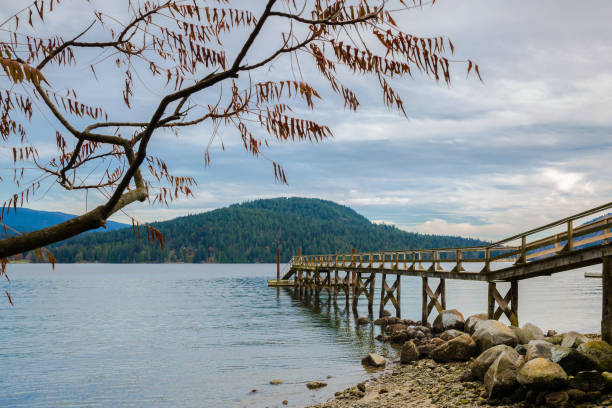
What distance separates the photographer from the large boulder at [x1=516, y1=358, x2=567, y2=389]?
10.2 m

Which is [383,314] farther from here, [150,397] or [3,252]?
[3,252]

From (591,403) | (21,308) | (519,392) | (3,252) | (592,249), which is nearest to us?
(3,252)

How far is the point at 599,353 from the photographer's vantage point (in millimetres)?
10734

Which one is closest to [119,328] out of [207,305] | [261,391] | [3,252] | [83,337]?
[83,337]

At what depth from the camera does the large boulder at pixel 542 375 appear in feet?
33.4

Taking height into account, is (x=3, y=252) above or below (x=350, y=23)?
below

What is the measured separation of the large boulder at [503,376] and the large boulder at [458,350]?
14.9ft

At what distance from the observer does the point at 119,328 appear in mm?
37219

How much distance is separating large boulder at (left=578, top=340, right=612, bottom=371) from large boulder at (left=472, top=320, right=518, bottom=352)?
15.0 ft

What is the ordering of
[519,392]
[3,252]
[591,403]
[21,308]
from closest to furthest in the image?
[3,252] → [591,403] → [519,392] → [21,308]

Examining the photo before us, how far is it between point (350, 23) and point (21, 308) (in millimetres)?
60298

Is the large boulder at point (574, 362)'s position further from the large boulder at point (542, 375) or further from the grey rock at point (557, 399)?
the grey rock at point (557, 399)

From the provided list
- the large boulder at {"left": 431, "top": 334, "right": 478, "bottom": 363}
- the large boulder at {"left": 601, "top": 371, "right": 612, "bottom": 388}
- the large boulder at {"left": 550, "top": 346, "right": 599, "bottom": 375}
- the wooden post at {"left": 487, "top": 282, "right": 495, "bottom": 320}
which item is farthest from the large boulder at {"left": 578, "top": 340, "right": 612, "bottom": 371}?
the wooden post at {"left": 487, "top": 282, "right": 495, "bottom": 320}

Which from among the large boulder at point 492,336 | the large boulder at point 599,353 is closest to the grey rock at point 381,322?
the large boulder at point 492,336
